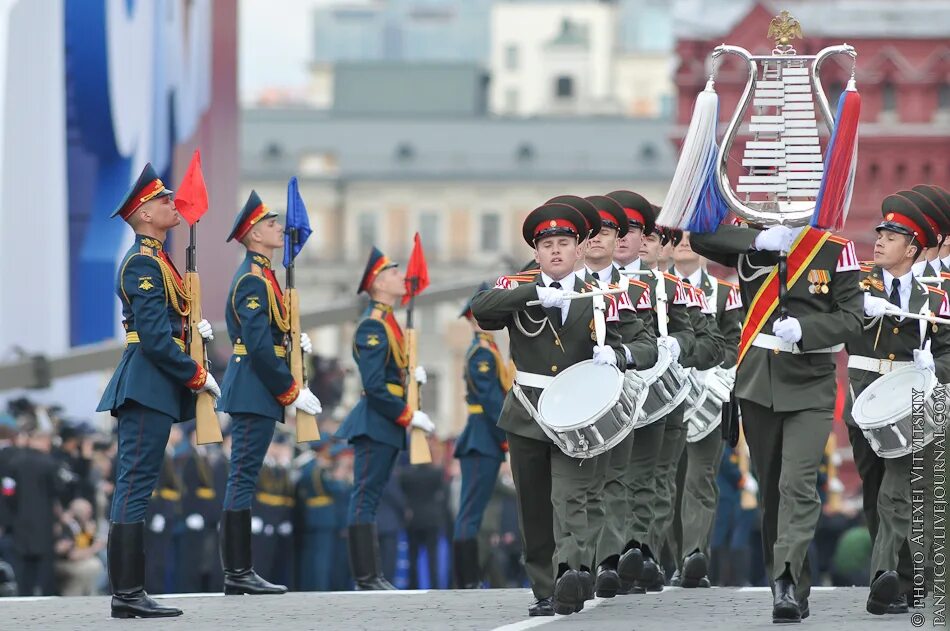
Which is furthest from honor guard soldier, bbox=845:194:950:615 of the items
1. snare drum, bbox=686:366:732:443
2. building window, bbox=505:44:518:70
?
building window, bbox=505:44:518:70

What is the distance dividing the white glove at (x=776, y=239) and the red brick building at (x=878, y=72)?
163 feet

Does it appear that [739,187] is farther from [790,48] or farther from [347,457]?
[347,457]

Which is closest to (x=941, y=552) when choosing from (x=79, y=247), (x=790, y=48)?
(x=790, y=48)

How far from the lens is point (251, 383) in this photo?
13258mm

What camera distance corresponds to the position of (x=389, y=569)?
20266mm

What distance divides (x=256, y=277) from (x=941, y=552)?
12.9ft

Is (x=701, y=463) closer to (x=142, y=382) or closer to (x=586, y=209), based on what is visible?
(x=586, y=209)

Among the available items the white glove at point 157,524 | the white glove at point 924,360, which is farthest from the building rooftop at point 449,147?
the white glove at point 924,360

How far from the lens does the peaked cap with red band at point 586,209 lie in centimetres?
1186

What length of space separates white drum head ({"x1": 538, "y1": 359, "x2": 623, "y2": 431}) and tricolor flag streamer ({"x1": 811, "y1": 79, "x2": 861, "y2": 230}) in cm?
114

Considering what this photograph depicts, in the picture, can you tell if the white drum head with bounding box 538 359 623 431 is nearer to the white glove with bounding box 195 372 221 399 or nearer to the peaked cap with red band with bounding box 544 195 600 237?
the peaked cap with red band with bounding box 544 195 600 237

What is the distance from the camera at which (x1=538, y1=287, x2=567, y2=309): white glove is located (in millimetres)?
11539

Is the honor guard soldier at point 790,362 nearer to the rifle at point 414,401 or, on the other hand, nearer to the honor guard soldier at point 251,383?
the honor guard soldier at point 251,383

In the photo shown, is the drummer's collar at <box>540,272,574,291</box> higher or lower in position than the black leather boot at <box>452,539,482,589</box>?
higher
